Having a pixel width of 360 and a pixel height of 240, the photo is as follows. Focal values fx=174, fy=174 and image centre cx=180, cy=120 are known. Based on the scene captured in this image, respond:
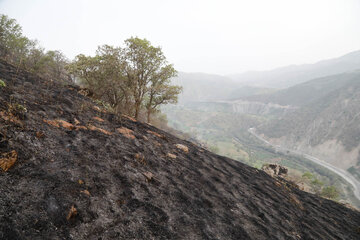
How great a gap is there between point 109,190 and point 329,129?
144 metres

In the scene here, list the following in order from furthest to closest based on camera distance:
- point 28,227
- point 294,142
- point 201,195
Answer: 1. point 294,142
2. point 201,195
3. point 28,227

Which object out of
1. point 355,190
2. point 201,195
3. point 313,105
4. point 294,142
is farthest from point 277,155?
point 201,195

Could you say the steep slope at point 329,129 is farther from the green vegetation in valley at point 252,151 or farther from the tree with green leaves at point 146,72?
the tree with green leaves at point 146,72

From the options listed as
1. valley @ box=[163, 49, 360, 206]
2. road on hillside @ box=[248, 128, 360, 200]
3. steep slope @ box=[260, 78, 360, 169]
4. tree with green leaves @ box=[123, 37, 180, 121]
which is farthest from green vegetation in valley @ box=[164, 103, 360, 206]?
tree with green leaves @ box=[123, 37, 180, 121]

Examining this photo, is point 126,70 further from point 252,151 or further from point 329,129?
point 329,129

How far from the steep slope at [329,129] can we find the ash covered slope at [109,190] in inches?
4763

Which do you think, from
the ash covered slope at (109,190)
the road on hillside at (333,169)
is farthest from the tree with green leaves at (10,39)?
the road on hillside at (333,169)

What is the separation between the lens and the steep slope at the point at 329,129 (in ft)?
323

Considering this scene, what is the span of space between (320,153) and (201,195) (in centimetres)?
13457

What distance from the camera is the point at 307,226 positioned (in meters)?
8.41

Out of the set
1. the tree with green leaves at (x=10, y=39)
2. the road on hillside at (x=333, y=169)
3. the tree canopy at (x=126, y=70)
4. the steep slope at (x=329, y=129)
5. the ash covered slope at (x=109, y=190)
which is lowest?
the road on hillside at (x=333, y=169)

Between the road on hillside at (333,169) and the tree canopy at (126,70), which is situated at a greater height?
the tree canopy at (126,70)

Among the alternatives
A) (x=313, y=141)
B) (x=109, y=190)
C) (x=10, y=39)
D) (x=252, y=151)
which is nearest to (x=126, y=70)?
(x=109, y=190)

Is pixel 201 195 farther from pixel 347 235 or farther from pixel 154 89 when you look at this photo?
pixel 154 89
